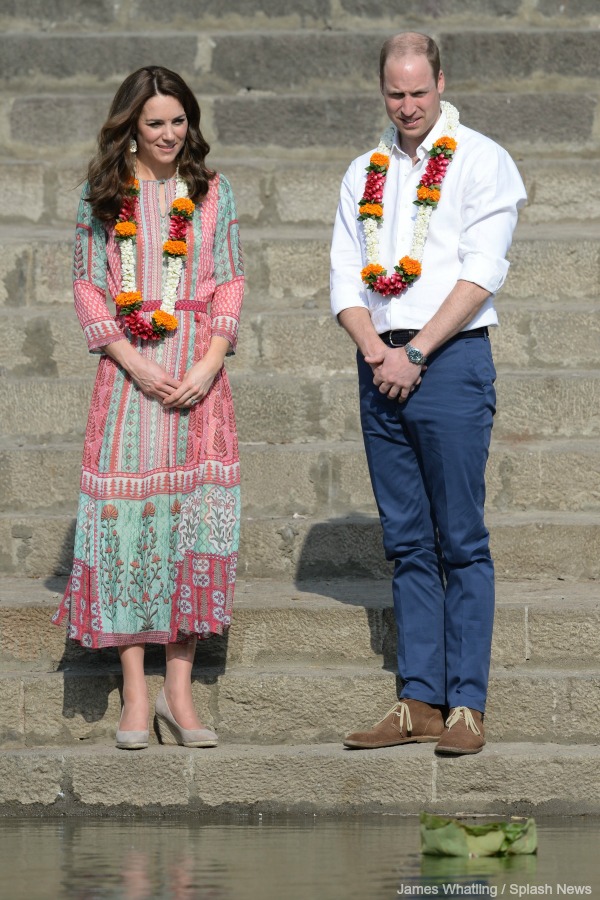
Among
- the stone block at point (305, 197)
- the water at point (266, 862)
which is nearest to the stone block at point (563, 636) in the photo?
the water at point (266, 862)

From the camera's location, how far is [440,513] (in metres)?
4.87

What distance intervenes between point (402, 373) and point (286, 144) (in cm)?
368

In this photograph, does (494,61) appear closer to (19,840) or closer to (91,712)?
(91,712)

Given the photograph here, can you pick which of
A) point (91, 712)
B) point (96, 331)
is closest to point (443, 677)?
point (91, 712)

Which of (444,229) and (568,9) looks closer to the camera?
(444,229)

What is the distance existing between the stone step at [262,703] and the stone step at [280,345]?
1858 mm

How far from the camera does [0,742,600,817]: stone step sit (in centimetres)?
477

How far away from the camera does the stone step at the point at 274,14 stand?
8578 mm

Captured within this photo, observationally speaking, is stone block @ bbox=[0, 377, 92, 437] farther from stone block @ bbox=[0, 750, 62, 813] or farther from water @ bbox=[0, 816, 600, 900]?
water @ bbox=[0, 816, 600, 900]

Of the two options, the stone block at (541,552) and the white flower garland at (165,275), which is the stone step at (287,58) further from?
the white flower garland at (165,275)

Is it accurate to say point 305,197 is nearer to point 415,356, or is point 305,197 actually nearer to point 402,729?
point 415,356

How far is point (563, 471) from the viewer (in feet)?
20.2

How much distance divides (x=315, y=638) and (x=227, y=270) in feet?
4.15

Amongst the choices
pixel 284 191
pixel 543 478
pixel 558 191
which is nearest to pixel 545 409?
pixel 543 478
